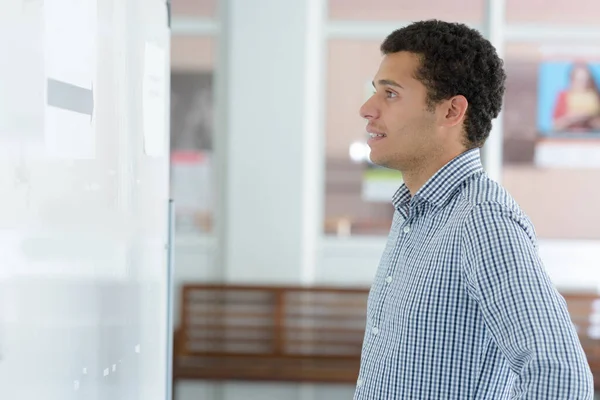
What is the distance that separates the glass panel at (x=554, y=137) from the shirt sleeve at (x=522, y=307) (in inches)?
156

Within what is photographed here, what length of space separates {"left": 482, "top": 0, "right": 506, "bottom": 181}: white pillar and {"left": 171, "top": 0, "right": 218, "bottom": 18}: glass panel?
163 cm

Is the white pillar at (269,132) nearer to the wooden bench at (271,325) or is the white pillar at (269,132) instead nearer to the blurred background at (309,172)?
the blurred background at (309,172)

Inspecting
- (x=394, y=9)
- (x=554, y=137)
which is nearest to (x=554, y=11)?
(x=554, y=137)

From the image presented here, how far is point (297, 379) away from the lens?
4.73 m

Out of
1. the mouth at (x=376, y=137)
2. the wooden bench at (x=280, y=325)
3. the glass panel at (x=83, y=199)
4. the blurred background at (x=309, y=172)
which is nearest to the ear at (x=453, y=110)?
the mouth at (x=376, y=137)

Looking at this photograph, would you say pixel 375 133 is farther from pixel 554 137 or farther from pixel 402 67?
pixel 554 137

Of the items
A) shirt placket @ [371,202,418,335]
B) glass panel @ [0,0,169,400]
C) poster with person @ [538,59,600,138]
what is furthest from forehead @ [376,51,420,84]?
poster with person @ [538,59,600,138]

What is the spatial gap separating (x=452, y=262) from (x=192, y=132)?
4006 millimetres

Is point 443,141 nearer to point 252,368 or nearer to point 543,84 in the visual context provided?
point 252,368

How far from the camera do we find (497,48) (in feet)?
17.2

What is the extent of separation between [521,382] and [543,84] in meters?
4.22

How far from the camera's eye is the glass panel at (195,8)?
17.2ft

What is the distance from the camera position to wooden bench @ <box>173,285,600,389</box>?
199 inches

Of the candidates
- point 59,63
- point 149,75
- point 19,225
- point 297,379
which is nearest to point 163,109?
point 149,75
